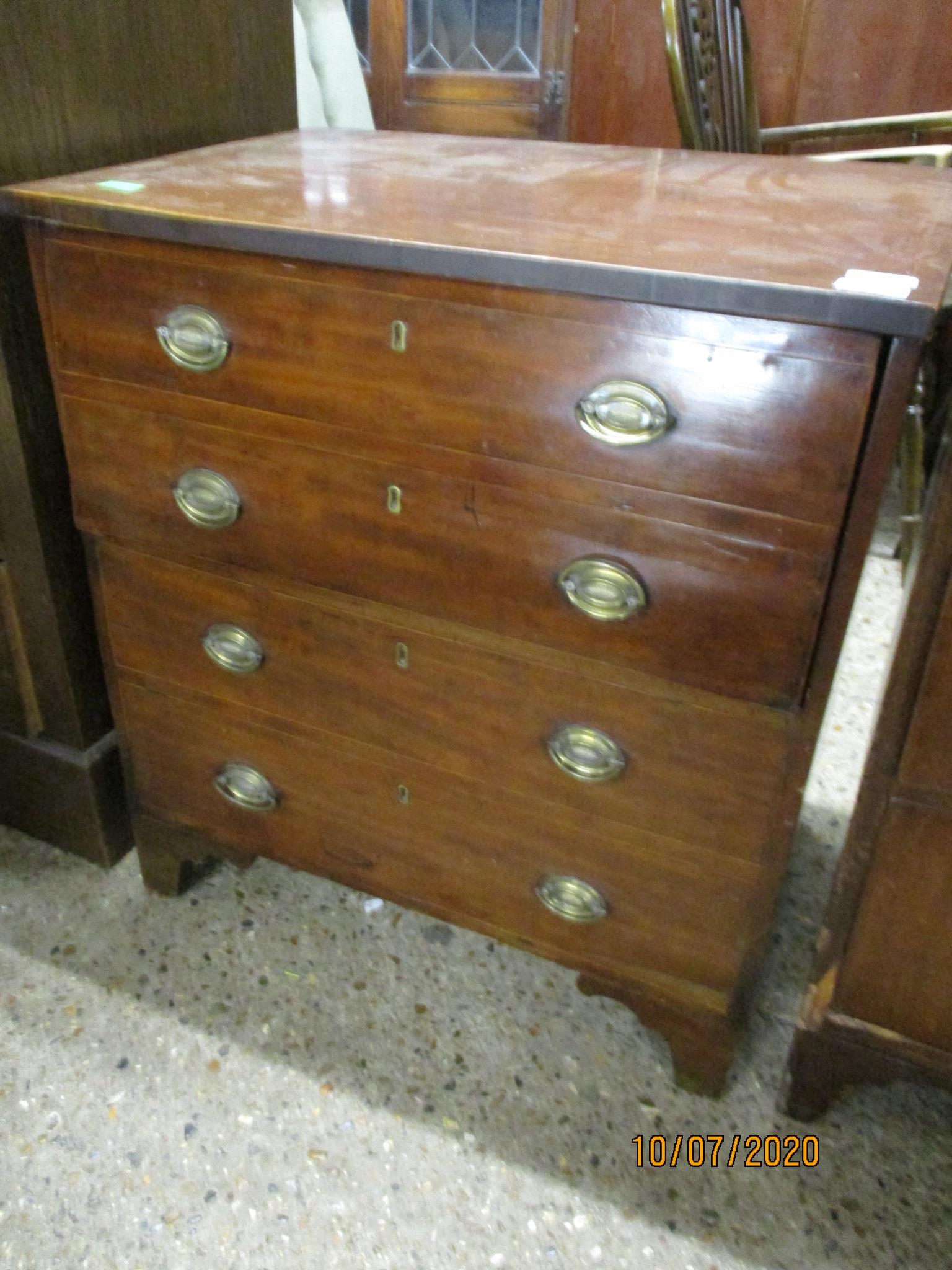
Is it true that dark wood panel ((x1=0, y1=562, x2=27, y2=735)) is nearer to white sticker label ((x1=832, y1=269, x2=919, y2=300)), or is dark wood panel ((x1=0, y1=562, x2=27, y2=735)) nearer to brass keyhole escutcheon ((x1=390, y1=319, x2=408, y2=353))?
brass keyhole escutcheon ((x1=390, y1=319, x2=408, y2=353))

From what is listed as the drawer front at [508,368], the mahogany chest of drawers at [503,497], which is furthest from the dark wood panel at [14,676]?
the drawer front at [508,368]

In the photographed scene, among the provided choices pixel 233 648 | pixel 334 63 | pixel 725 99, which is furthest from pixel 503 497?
pixel 334 63

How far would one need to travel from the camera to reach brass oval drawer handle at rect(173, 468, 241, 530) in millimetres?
884

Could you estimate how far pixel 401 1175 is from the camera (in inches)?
37.4

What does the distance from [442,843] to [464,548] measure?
0.34m

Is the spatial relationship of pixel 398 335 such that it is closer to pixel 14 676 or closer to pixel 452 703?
pixel 452 703

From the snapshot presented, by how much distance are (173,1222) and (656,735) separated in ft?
2.06

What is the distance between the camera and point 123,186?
843mm

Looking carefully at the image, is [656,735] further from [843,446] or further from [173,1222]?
[173,1222]

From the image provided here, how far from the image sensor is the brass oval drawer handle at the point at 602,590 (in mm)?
756

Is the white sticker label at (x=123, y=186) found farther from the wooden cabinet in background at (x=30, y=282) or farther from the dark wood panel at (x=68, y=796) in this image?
the dark wood panel at (x=68, y=796)

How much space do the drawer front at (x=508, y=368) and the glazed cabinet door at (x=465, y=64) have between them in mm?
2249

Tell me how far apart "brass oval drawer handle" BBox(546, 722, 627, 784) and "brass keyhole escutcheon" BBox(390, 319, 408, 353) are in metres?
0.34

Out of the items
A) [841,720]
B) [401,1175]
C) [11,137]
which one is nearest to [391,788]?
[401,1175]
